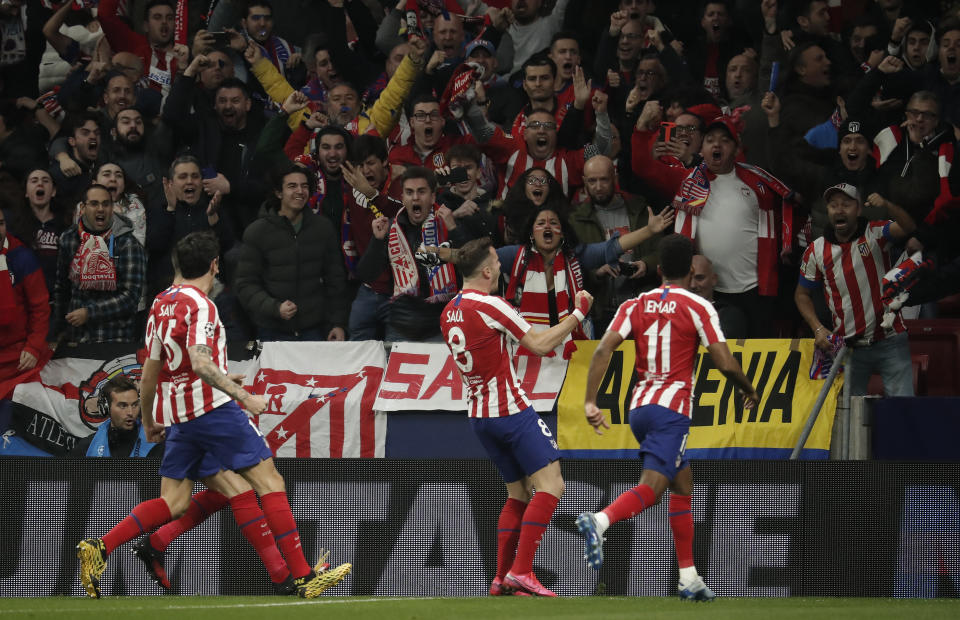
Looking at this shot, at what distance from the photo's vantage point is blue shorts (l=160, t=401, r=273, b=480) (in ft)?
23.4

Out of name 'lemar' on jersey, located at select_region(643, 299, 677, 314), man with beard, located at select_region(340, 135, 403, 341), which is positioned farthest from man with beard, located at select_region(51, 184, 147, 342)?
name 'lemar' on jersey, located at select_region(643, 299, 677, 314)

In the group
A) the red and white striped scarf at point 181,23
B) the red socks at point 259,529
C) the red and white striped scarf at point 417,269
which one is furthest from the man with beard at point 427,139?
the red socks at point 259,529

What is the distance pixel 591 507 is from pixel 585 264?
2241 millimetres

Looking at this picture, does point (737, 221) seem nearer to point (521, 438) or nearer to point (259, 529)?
point (521, 438)

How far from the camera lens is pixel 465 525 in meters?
8.20

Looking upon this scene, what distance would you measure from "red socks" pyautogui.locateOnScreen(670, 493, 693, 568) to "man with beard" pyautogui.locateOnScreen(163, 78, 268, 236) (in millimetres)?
5749

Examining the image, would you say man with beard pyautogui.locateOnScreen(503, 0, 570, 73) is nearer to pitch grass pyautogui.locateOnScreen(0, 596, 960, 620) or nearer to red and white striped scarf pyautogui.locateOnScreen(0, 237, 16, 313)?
red and white striped scarf pyautogui.locateOnScreen(0, 237, 16, 313)

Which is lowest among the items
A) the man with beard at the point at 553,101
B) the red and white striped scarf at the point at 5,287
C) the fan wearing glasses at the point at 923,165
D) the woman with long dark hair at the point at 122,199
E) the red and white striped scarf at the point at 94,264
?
the red and white striped scarf at the point at 5,287

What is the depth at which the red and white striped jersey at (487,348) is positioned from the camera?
7.23m

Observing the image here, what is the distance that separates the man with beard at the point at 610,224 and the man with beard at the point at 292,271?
208cm

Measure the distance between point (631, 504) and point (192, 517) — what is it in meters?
2.61

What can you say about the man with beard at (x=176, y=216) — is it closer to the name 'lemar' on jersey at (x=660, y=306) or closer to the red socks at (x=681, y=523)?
the name 'lemar' on jersey at (x=660, y=306)

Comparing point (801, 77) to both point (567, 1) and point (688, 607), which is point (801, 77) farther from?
point (688, 607)

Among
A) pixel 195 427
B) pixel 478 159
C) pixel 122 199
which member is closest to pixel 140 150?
pixel 122 199
